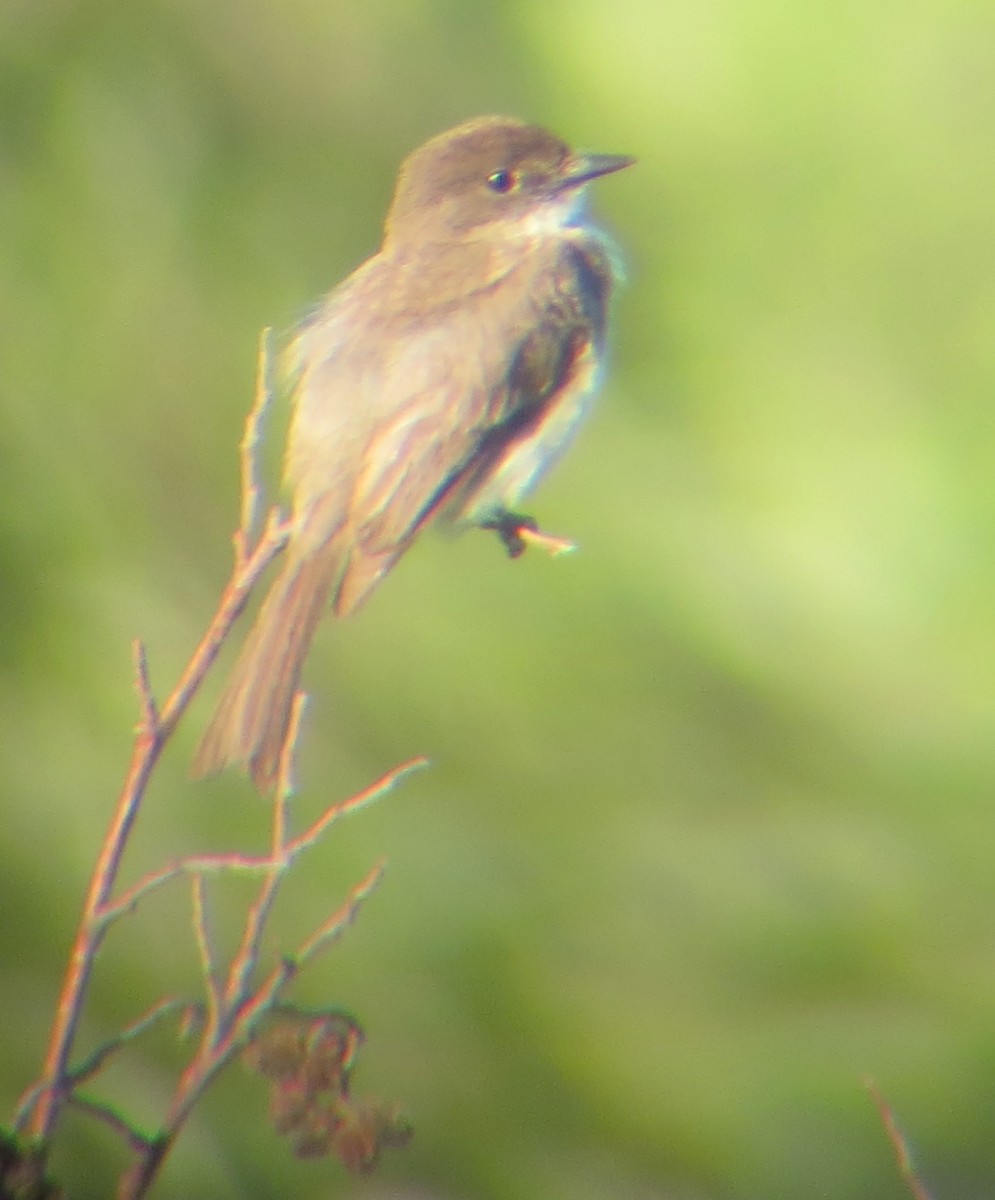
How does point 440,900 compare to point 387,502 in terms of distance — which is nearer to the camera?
point 387,502

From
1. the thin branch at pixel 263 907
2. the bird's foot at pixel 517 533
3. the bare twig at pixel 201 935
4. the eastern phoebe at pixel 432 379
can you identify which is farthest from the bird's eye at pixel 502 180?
the thin branch at pixel 263 907

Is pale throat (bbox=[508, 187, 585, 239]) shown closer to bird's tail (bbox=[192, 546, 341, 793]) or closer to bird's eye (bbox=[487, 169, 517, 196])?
bird's eye (bbox=[487, 169, 517, 196])

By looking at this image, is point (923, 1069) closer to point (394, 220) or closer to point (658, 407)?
point (658, 407)

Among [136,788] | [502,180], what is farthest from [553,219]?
[136,788]

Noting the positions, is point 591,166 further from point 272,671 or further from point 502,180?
point 272,671

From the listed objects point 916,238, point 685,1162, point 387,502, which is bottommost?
point 685,1162

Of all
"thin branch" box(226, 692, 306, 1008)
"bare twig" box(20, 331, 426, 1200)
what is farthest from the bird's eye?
"thin branch" box(226, 692, 306, 1008)

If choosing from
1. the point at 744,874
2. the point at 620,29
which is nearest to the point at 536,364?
the point at 620,29
